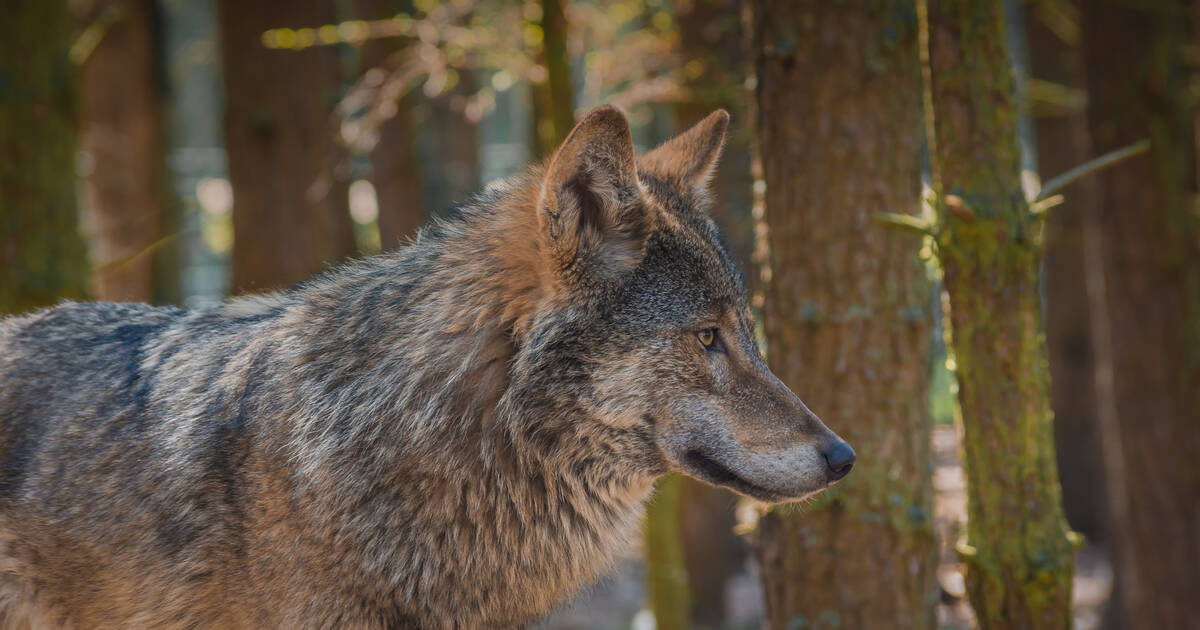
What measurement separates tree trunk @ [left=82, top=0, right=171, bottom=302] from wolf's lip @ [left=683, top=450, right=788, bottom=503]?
8858 millimetres

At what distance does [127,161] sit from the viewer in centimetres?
1116

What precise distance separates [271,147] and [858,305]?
233 inches

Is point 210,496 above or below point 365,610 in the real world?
above

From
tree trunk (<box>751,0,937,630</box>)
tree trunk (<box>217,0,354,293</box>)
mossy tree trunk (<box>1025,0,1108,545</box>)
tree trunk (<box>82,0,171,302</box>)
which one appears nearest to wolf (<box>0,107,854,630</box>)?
tree trunk (<box>751,0,937,630</box>)

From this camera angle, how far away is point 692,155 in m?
3.95

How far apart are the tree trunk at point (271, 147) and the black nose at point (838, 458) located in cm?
619

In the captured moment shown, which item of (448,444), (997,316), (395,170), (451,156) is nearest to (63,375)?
(448,444)

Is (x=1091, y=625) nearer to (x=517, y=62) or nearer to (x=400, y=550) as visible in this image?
(x=517, y=62)

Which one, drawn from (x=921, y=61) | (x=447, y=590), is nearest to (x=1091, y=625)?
(x=921, y=61)

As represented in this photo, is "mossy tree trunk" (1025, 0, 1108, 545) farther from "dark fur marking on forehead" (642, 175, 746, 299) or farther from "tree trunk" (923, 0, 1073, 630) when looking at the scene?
"dark fur marking on forehead" (642, 175, 746, 299)

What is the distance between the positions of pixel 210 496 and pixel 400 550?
0.68 meters

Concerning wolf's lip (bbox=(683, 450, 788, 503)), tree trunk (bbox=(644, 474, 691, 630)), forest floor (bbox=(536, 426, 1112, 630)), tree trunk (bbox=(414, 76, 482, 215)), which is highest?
tree trunk (bbox=(414, 76, 482, 215))

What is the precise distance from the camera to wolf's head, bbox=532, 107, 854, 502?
3.20 meters

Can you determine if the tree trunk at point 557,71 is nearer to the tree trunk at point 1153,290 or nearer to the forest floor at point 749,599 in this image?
the forest floor at point 749,599
